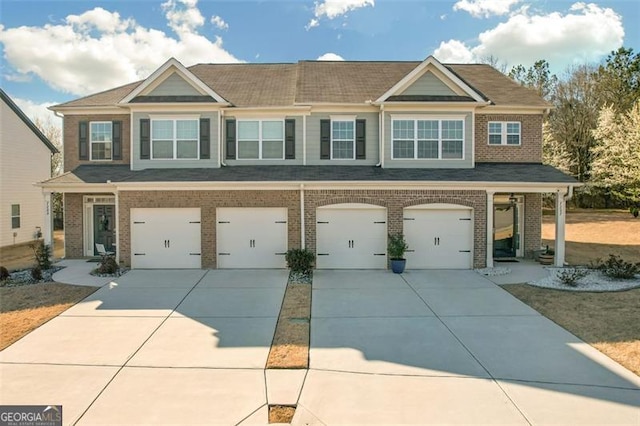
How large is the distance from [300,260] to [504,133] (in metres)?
10.9

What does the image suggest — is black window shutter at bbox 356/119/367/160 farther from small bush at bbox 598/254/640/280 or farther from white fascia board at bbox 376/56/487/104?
small bush at bbox 598/254/640/280

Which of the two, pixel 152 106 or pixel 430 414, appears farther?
pixel 152 106

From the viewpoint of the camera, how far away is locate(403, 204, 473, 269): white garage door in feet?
47.5

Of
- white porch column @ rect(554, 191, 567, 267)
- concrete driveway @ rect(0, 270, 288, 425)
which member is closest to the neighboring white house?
concrete driveway @ rect(0, 270, 288, 425)

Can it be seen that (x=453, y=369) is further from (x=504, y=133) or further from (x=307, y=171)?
(x=504, y=133)

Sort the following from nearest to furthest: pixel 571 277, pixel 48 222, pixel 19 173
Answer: pixel 571 277 < pixel 48 222 < pixel 19 173

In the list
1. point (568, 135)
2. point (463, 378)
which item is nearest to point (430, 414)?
point (463, 378)

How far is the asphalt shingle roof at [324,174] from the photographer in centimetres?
1427

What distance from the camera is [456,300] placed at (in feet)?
35.0

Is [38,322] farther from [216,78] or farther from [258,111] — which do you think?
[216,78]

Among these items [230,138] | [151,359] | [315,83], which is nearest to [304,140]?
[230,138]

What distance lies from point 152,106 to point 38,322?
32.0ft

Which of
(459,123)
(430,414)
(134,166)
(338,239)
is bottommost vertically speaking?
(430,414)

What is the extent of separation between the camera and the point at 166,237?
14430mm
